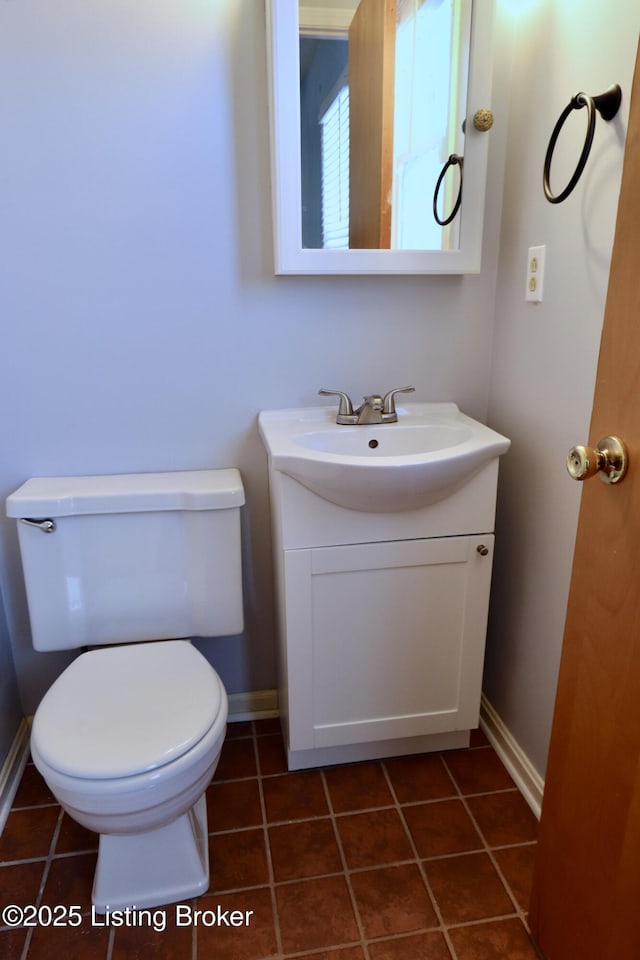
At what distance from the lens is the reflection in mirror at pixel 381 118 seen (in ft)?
4.55

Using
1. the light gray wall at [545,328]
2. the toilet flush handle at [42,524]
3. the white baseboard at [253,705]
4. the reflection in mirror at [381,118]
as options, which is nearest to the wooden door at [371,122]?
the reflection in mirror at [381,118]

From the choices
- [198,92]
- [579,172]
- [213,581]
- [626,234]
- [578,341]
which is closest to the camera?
[626,234]

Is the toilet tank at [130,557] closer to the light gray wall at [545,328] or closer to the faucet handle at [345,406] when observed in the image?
the faucet handle at [345,406]

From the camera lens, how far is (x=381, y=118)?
1449mm

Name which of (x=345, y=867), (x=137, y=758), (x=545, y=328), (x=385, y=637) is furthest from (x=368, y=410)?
(x=345, y=867)

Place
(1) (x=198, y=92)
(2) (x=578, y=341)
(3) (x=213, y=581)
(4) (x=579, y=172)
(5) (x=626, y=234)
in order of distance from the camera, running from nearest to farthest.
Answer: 1. (5) (x=626, y=234)
2. (4) (x=579, y=172)
3. (2) (x=578, y=341)
4. (1) (x=198, y=92)
5. (3) (x=213, y=581)

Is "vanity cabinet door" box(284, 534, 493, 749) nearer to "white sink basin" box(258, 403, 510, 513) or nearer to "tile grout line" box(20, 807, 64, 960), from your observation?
"white sink basin" box(258, 403, 510, 513)

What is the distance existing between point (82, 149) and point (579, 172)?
1046 mm

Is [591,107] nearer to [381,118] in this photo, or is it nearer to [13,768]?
[381,118]

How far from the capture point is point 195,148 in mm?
1415

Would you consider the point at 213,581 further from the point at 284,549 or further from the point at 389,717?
the point at 389,717

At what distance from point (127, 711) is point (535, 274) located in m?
1.29

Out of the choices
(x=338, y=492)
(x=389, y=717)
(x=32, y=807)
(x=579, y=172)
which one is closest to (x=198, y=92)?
(x=579, y=172)

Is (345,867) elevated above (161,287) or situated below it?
below
